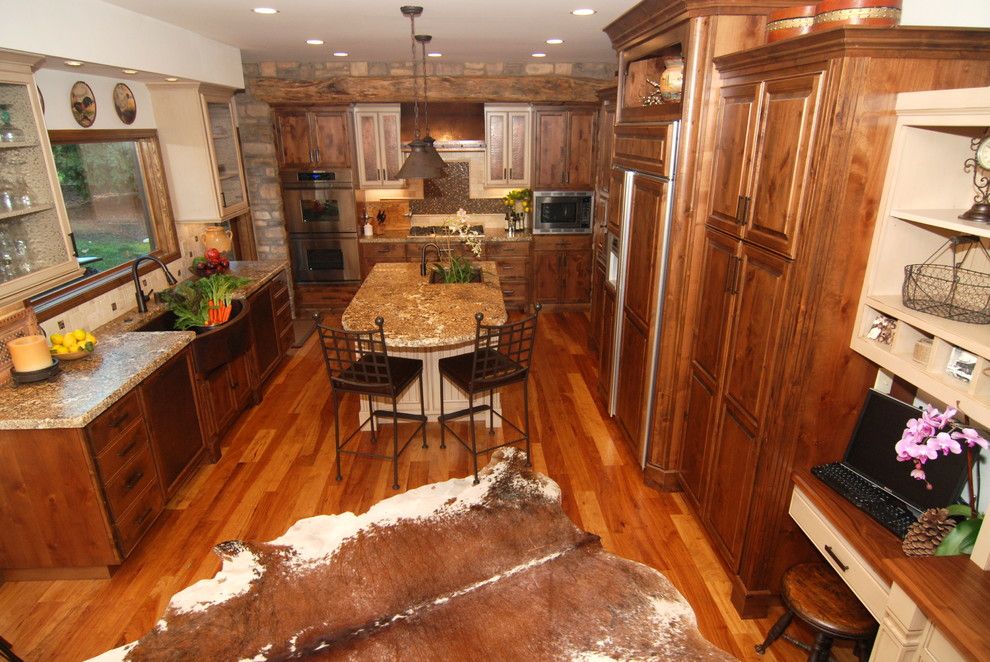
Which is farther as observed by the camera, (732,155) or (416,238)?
(416,238)

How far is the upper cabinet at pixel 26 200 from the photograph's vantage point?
2.56 m

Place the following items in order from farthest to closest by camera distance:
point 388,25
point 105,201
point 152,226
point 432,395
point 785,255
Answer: point 152,226 < point 432,395 < point 105,201 < point 388,25 < point 785,255

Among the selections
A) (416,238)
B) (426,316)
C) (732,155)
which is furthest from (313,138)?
(732,155)

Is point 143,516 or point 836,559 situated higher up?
point 836,559

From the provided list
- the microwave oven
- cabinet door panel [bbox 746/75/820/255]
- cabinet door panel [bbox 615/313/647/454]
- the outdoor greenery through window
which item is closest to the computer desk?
cabinet door panel [bbox 746/75/820/255]

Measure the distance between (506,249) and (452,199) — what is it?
984 mm

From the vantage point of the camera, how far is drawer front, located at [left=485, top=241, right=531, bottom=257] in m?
6.41

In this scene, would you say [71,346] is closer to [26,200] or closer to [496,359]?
[26,200]

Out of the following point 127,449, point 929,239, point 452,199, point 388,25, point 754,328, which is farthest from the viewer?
point 452,199

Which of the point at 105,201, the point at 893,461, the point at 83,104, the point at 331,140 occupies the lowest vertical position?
the point at 893,461

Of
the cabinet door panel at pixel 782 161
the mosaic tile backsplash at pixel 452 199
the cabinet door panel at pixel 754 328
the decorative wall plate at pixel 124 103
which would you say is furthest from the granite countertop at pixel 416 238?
the cabinet door panel at pixel 782 161

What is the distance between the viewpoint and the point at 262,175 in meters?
6.16

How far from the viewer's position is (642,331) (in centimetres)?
342

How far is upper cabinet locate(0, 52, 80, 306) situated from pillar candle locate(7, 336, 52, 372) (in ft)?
0.90
